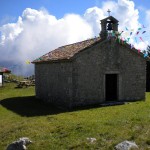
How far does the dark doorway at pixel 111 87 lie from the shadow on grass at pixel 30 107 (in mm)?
Result: 4238

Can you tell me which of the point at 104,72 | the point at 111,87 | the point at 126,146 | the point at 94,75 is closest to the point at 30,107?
the point at 94,75

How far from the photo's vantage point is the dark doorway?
22.8 metres

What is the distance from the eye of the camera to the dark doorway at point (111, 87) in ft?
74.7

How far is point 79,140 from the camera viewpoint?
11.3 m

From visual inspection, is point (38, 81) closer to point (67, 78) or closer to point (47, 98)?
point (47, 98)

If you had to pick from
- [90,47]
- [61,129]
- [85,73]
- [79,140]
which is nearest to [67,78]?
[85,73]

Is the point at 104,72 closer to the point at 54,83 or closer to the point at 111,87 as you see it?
the point at 111,87

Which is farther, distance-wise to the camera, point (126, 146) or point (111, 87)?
point (111, 87)

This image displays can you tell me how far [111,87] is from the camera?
75.0 ft

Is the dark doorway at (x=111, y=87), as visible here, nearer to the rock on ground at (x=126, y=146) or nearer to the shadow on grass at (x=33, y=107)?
the shadow on grass at (x=33, y=107)

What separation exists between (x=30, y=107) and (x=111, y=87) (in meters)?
6.25

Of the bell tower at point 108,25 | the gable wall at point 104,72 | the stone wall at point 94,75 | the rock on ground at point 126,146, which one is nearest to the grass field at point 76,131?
the rock on ground at point 126,146

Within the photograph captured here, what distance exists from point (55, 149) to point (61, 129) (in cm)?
237

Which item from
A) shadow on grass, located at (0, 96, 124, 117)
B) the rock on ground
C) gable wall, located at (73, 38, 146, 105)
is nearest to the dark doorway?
gable wall, located at (73, 38, 146, 105)
